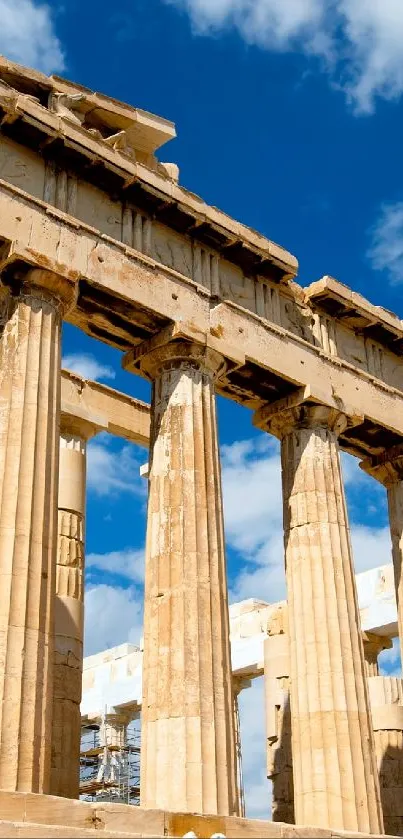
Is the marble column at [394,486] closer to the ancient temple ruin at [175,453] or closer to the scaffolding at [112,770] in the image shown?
the ancient temple ruin at [175,453]

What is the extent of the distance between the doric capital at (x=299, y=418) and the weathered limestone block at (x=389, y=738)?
763cm

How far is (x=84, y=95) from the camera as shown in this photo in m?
21.8

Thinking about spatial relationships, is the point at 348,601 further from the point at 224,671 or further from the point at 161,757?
the point at 161,757

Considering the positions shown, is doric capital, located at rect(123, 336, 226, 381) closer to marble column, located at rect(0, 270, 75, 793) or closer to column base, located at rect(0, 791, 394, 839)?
marble column, located at rect(0, 270, 75, 793)

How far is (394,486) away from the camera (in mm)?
26703

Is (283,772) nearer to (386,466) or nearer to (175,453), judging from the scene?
(386,466)

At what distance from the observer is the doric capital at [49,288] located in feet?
62.6

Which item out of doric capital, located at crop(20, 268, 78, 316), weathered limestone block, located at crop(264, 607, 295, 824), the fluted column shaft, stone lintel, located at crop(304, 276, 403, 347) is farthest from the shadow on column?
doric capital, located at crop(20, 268, 78, 316)

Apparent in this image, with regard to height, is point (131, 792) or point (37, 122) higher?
point (37, 122)

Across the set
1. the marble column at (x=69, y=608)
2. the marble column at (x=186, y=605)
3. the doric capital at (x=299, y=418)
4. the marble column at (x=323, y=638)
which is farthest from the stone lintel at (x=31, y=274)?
the marble column at (x=69, y=608)

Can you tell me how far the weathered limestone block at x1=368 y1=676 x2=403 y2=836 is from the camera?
26.6 meters

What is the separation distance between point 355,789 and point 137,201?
12.3 m

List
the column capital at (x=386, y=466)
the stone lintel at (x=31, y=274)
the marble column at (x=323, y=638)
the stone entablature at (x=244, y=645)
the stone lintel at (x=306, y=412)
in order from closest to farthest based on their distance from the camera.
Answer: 1. the stone lintel at (x=31, y=274)
2. the marble column at (x=323, y=638)
3. the stone lintel at (x=306, y=412)
4. the column capital at (x=386, y=466)
5. the stone entablature at (x=244, y=645)

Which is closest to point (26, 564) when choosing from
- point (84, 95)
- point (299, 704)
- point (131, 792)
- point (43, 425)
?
point (43, 425)
